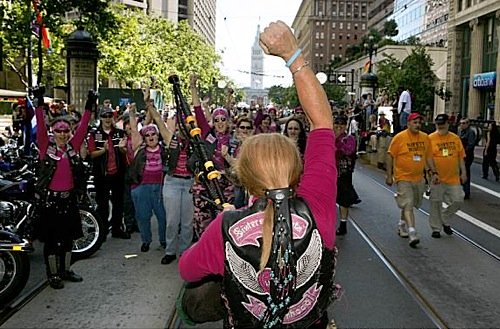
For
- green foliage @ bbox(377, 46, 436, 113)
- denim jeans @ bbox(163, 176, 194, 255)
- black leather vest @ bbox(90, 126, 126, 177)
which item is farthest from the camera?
green foliage @ bbox(377, 46, 436, 113)

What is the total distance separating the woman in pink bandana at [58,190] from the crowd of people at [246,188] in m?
0.01

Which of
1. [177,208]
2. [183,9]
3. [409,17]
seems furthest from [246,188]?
[183,9]

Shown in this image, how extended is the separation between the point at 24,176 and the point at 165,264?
2043 mm

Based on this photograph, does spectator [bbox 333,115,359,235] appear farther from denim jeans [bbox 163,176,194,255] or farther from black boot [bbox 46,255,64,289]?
black boot [bbox 46,255,64,289]

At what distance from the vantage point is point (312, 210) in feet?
7.30

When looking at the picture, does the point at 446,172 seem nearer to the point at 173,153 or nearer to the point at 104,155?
the point at 173,153

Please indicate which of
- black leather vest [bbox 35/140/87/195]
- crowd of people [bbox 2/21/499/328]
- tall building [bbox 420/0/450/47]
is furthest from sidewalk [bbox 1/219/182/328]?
tall building [bbox 420/0/450/47]

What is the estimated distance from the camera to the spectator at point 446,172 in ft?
30.3

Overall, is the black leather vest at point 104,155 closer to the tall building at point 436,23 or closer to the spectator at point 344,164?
the spectator at point 344,164

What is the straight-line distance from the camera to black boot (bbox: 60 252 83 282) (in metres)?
6.49

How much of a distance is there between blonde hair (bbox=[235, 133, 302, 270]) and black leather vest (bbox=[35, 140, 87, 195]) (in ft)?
14.6

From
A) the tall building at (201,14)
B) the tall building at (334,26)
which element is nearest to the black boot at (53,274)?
the tall building at (201,14)

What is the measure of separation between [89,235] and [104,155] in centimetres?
143

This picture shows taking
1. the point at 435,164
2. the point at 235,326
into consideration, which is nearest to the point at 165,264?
the point at 435,164
